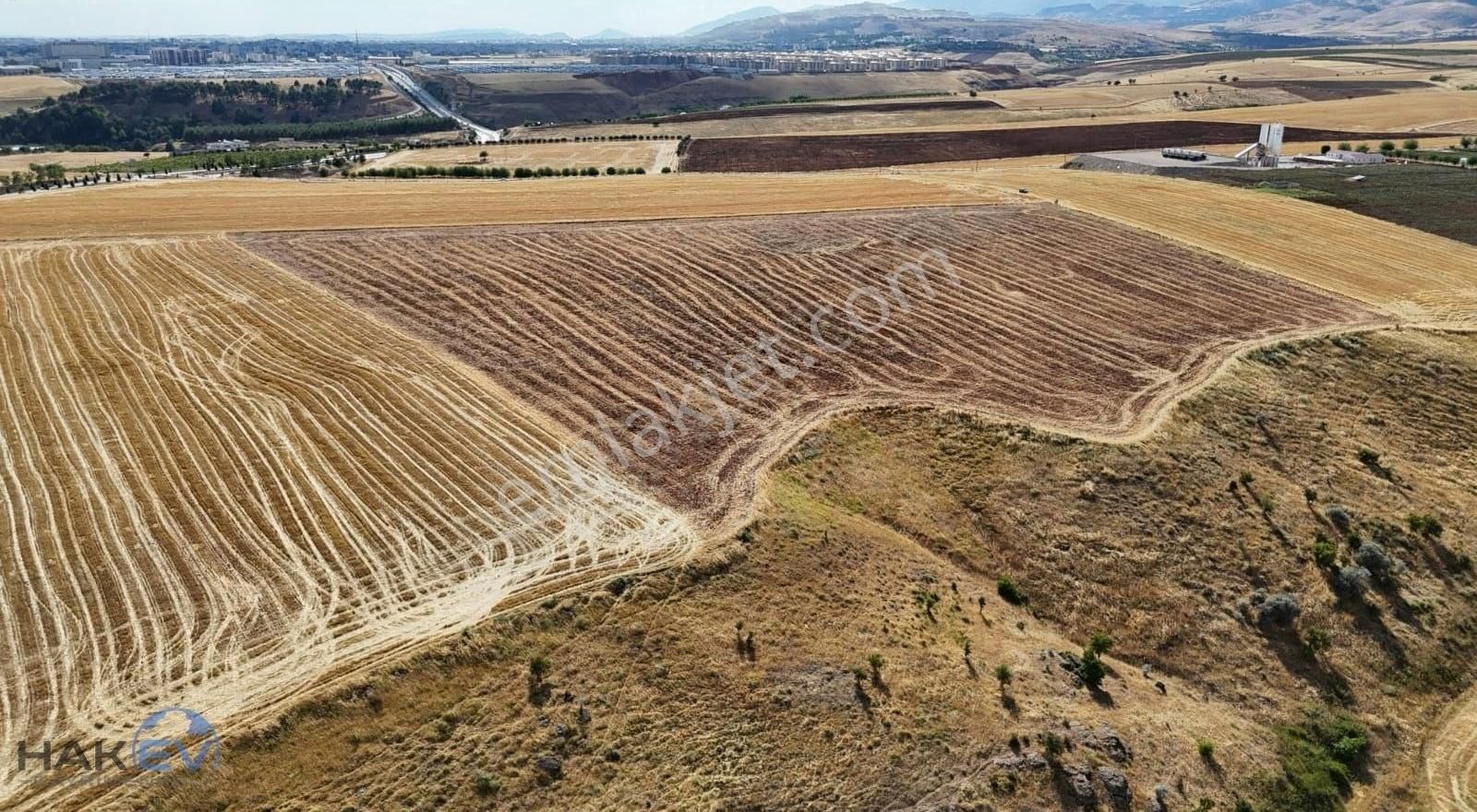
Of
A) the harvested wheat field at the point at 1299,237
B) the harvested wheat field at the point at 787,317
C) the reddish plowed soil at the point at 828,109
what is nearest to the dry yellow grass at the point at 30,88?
the reddish plowed soil at the point at 828,109

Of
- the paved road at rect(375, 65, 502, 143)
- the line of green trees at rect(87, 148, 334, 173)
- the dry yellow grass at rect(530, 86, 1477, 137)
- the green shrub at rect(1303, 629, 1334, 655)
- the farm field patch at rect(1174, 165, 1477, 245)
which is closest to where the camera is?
the green shrub at rect(1303, 629, 1334, 655)

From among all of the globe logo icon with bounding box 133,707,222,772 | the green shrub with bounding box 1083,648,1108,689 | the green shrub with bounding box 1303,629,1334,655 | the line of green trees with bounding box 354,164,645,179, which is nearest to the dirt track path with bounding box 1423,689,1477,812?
the green shrub with bounding box 1303,629,1334,655

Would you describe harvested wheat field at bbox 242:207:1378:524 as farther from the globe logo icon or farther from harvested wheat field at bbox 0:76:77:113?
harvested wheat field at bbox 0:76:77:113

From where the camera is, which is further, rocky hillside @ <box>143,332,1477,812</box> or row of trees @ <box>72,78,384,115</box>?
row of trees @ <box>72,78,384,115</box>

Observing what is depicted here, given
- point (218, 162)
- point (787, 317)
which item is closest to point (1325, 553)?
point (787, 317)

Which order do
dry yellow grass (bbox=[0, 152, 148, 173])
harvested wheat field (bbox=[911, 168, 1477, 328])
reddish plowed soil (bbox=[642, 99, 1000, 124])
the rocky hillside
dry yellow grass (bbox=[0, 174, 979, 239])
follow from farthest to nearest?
reddish plowed soil (bbox=[642, 99, 1000, 124]) → dry yellow grass (bbox=[0, 152, 148, 173]) → dry yellow grass (bbox=[0, 174, 979, 239]) → harvested wheat field (bbox=[911, 168, 1477, 328]) → the rocky hillside
